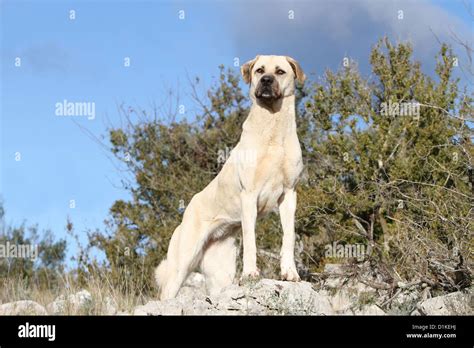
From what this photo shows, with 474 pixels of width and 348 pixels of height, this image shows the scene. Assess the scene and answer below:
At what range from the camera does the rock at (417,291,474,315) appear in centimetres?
748

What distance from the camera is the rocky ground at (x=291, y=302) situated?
6508mm

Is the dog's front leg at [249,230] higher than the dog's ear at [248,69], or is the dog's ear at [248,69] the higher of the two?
the dog's ear at [248,69]

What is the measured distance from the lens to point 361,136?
456 inches

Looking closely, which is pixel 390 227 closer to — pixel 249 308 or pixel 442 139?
A: pixel 442 139

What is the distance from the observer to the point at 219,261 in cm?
824

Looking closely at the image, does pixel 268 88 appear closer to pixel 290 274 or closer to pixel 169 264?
pixel 290 274

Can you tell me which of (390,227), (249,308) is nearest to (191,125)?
(390,227)

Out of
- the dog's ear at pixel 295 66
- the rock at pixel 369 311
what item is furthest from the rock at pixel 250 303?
the dog's ear at pixel 295 66

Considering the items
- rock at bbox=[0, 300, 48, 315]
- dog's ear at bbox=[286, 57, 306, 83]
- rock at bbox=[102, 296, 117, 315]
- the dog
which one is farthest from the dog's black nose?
rock at bbox=[0, 300, 48, 315]

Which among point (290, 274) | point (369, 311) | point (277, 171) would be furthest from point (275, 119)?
point (369, 311)

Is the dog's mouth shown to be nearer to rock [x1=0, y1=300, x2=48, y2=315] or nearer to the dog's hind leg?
the dog's hind leg

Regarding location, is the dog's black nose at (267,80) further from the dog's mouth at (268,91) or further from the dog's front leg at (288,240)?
the dog's front leg at (288,240)

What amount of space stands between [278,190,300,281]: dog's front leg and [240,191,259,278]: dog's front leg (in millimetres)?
302

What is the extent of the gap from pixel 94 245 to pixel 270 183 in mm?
10130
